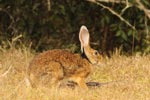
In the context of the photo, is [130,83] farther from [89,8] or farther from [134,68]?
[89,8]

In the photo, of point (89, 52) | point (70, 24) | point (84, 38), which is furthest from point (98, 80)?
point (70, 24)

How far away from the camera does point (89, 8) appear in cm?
1109

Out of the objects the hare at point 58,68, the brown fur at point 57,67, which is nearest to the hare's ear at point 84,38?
the hare at point 58,68

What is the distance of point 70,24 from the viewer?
1120 cm

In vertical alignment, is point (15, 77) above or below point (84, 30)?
below

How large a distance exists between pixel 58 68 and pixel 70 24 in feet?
13.4

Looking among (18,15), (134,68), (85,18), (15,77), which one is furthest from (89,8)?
(15,77)

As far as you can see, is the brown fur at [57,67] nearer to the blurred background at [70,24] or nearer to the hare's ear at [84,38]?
the hare's ear at [84,38]

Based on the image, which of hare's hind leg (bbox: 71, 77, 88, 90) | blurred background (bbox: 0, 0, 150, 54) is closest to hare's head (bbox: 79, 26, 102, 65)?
hare's hind leg (bbox: 71, 77, 88, 90)

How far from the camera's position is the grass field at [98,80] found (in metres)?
6.54

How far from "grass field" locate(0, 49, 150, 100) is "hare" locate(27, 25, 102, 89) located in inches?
6.7

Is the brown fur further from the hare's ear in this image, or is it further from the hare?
the hare's ear

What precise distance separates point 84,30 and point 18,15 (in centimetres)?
312

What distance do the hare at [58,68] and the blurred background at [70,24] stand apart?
2759mm
